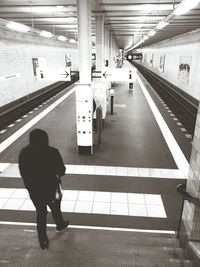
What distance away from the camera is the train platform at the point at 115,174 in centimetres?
430

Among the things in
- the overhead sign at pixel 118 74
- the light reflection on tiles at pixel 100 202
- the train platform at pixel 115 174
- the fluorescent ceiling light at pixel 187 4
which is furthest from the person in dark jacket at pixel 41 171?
the overhead sign at pixel 118 74

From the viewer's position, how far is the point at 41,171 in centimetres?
293

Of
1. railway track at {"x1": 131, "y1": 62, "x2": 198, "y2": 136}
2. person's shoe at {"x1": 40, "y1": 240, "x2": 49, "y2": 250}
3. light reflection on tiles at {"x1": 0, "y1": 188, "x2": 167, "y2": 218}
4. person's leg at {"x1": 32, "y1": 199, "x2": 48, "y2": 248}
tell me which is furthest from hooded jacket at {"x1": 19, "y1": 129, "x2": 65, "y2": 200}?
railway track at {"x1": 131, "y1": 62, "x2": 198, "y2": 136}

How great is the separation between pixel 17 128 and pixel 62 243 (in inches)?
254

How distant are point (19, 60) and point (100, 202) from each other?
9833mm

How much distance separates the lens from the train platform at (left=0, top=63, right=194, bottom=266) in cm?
430

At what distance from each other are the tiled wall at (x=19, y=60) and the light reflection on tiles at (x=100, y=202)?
16.2 ft

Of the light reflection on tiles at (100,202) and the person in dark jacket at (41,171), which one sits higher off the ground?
the person in dark jacket at (41,171)

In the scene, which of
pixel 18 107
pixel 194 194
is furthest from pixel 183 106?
pixel 194 194

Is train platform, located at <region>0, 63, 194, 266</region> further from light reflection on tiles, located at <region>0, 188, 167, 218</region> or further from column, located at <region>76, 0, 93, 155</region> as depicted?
column, located at <region>76, 0, 93, 155</region>

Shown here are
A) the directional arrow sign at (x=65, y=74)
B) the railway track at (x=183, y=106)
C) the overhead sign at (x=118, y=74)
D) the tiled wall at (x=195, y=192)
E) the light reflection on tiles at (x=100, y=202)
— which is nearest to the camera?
the tiled wall at (x=195, y=192)

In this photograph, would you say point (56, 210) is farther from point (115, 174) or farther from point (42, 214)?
point (115, 174)

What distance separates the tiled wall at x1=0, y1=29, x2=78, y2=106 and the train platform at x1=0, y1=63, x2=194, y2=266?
204cm

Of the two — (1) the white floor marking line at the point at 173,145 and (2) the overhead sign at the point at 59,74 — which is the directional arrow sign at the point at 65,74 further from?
(1) the white floor marking line at the point at 173,145
